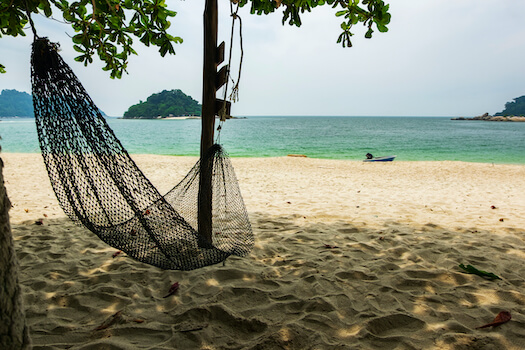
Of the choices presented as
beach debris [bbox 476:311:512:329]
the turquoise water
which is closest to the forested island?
the turquoise water

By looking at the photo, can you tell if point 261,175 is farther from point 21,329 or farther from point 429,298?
point 21,329

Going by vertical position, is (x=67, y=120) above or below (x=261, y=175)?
above

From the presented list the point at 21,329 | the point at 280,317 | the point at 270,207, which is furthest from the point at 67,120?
the point at 270,207

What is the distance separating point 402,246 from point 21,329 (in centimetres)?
266

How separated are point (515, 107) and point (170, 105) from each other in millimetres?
→ 99923

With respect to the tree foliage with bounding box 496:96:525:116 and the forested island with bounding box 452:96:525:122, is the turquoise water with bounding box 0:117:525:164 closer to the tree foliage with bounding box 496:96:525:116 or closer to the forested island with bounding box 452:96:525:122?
the forested island with bounding box 452:96:525:122

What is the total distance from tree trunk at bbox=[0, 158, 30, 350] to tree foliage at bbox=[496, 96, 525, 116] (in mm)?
110150

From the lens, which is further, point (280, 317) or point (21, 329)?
point (280, 317)

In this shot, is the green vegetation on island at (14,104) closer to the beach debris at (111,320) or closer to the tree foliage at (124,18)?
the tree foliage at (124,18)

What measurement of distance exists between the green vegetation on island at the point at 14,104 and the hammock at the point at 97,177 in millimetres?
161628

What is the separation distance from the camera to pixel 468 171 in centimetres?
882

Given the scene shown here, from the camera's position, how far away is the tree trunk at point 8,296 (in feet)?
3.01

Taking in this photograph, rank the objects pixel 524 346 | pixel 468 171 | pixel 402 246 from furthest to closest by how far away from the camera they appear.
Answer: pixel 468 171, pixel 402 246, pixel 524 346

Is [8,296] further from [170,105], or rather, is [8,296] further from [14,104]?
[14,104]
